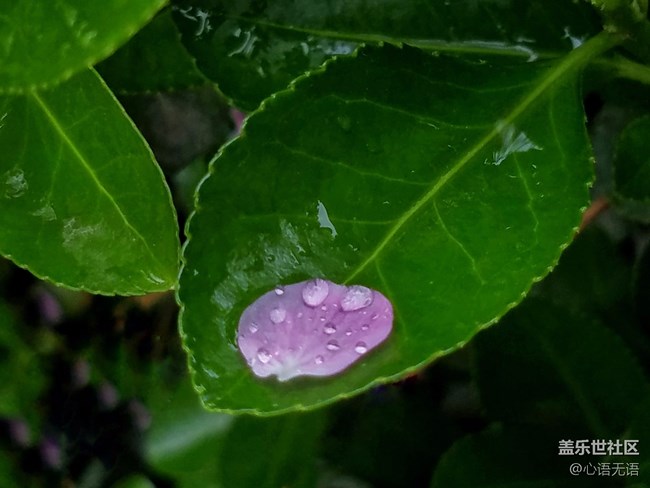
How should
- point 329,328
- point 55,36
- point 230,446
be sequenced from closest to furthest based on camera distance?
point 55,36 → point 329,328 → point 230,446

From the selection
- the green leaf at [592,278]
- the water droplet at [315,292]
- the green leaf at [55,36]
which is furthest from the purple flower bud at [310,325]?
the green leaf at [592,278]

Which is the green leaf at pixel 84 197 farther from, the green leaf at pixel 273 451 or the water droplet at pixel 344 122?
the green leaf at pixel 273 451

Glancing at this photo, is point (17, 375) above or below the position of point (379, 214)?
below

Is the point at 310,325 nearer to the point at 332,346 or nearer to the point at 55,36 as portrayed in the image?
the point at 332,346

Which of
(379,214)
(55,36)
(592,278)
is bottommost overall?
(592,278)

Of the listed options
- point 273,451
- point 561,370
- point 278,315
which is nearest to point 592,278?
point 561,370

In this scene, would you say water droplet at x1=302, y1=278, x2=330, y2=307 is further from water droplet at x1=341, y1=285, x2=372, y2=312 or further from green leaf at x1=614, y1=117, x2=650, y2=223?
green leaf at x1=614, y1=117, x2=650, y2=223

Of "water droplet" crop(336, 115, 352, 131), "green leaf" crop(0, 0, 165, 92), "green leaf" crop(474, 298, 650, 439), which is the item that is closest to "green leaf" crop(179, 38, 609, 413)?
"water droplet" crop(336, 115, 352, 131)
